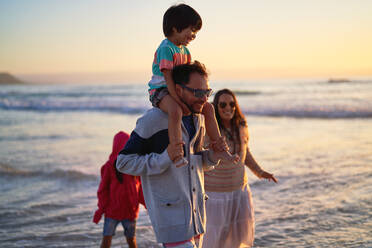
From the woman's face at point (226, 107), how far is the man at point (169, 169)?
1.80m

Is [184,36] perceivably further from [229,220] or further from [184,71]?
[229,220]

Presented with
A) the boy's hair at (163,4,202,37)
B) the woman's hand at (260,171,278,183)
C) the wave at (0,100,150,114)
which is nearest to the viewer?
the boy's hair at (163,4,202,37)

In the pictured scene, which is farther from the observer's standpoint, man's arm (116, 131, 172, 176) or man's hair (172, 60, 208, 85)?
man's hair (172, 60, 208, 85)

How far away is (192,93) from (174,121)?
0.68 feet

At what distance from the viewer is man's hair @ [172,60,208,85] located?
2355 millimetres

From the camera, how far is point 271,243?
4.92m

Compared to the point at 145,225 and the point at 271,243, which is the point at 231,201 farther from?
the point at 145,225

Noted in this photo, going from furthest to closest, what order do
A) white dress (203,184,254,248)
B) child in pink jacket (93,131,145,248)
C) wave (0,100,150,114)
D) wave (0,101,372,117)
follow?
wave (0,100,150,114) < wave (0,101,372,117) < child in pink jacket (93,131,145,248) < white dress (203,184,254,248)

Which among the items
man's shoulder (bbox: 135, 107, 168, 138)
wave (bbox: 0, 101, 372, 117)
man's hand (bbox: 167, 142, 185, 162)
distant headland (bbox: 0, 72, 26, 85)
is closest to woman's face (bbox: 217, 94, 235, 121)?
man's shoulder (bbox: 135, 107, 168, 138)

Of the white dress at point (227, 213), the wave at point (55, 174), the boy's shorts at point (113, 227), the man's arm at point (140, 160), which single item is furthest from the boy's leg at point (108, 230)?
the wave at point (55, 174)

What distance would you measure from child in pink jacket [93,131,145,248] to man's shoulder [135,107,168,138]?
7.65ft

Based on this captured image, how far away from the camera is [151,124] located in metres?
2.34

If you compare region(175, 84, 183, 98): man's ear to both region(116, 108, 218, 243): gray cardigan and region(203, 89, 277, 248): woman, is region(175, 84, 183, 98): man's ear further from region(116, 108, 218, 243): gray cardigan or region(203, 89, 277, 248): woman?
region(203, 89, 277, 248): woman

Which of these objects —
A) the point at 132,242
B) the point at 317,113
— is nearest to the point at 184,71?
the point at 132,242
